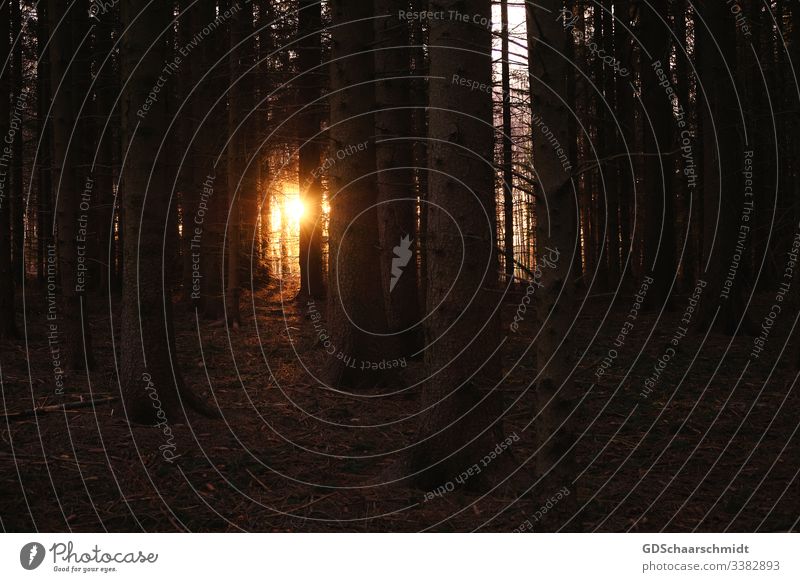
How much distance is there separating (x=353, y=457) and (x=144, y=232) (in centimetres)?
322

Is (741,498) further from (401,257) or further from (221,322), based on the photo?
(221,322)

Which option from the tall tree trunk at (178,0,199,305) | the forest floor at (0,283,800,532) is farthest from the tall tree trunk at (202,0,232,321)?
the forest floor at (0,283,800,532)

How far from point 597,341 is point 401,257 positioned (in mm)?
4503

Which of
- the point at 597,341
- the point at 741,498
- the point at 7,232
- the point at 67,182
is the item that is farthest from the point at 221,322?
the point at 741,498

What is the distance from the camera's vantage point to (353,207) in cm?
997

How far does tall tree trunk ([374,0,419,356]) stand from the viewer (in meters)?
11.0

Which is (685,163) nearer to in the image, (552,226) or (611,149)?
(611,149)

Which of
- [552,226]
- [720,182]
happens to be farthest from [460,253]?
[720,182]

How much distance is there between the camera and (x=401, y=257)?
12.5 meters

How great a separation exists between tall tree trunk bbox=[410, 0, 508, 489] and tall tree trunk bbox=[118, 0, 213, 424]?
3.25 metres

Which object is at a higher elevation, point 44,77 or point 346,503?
point 44,77

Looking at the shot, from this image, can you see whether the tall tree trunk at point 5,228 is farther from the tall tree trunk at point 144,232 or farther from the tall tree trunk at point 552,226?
the tall tree trunk at point 552,226

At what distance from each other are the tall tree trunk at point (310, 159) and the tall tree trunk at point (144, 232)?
8111 millimetres
